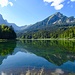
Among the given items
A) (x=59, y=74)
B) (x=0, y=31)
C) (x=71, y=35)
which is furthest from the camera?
(x=71, y=35)

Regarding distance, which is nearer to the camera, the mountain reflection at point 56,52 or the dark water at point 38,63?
the dark water at point 38,63

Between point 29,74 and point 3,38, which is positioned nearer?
point 29,74

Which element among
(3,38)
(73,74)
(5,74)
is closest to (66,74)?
(73,74)

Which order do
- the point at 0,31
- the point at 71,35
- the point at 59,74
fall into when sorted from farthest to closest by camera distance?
the point at 71,35
the point at 0,31
the point at 59,74

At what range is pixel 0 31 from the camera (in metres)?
142

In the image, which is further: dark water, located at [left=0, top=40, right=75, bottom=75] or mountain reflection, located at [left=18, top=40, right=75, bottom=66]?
mountain reflection, located at [left=18, top=40, right=75, bottom=66]

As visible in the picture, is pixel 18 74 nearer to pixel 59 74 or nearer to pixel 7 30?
pixel 59 74

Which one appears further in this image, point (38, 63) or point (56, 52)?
point (56, 52)

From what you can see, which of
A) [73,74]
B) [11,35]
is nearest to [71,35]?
[11,35]

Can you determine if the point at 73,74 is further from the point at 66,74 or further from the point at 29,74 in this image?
the point at 29,74

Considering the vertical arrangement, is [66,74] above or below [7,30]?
below

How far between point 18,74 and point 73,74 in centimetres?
650

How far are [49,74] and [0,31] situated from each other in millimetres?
125887

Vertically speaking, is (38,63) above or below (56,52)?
below
